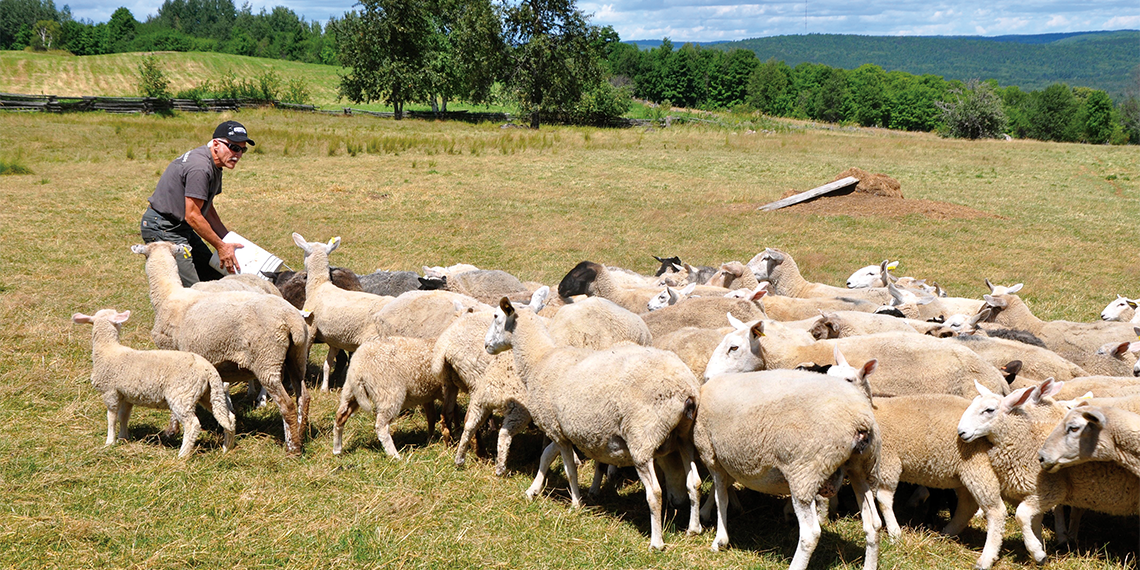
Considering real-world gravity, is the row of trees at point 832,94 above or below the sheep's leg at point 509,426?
above

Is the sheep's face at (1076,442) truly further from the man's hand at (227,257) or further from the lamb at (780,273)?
the man's hand at (227,257)

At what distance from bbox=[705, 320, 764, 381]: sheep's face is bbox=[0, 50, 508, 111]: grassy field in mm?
71452

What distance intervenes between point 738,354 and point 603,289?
12.4ft

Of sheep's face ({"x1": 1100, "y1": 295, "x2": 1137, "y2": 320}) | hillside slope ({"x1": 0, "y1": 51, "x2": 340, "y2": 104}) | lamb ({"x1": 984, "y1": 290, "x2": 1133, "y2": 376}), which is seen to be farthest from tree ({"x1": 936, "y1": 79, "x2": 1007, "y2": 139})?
lamb ({"x1": 984, "y1": 290, "x2": 1133, "y2": 376})

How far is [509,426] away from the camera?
665cm

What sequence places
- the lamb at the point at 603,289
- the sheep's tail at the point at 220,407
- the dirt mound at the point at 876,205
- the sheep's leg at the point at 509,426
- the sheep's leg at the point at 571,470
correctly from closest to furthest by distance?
the sheep's leg at the point at 571,470 → the sheep's tail at the point at 220,407 → the sheep's leg at the point at 509,426 → the lamb at the point at 603,289 → the dirt mound at the point at 876,205

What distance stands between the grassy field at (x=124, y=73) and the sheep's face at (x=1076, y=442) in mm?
73460

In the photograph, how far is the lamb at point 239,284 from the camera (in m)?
8.48

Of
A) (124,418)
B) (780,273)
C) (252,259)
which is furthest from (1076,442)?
(252,259)

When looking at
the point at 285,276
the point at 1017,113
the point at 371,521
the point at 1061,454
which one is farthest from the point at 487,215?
the point at 1017,113

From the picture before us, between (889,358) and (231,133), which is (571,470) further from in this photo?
(231,133)

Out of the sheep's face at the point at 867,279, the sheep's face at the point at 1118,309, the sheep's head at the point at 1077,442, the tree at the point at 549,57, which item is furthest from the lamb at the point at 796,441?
the tree at the point at 549,57

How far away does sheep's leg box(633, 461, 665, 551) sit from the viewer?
5.32 m

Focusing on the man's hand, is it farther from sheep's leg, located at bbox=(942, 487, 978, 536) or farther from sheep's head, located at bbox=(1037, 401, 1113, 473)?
sheep's head, located at bbox=(1037, 401, 1113, 473)
